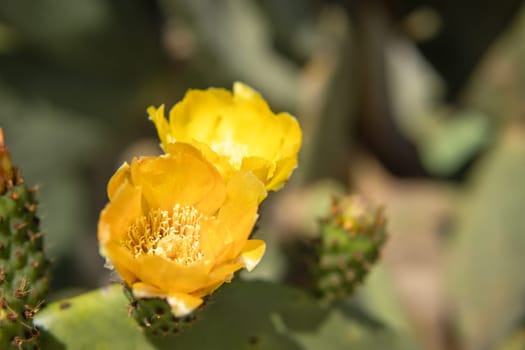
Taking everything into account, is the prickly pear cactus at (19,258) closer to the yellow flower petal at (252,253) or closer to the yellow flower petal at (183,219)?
the yellow flower petal at (183,219)

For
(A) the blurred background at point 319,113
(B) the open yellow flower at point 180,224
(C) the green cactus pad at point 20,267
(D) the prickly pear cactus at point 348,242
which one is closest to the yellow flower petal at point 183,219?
(B) the open yellow flower at point 180,224

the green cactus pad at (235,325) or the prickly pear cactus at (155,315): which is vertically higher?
the prickly pear cactus at (155,315)

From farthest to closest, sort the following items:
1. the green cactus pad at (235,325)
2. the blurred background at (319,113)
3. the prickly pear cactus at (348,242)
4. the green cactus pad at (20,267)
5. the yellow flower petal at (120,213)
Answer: the blurred background at (319,113)
the prickly pear cactus at (348,242)
the green cactus pad at (235,325)
the green cactus pad at (20,267)
the yellow flower petal at (120,213)

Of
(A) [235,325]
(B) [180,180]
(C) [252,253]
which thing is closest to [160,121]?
(B) [180,180]

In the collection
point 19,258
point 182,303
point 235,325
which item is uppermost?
point 182,303

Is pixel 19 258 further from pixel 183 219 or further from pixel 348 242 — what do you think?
pixel 348 242

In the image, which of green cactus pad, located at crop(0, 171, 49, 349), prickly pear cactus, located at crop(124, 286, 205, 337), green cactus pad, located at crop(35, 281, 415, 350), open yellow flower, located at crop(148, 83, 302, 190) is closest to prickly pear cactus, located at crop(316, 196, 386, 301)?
green cactus pad, located at crop(35, 281, 415, 350)

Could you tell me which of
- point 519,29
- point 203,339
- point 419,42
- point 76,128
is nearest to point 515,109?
point 519,29
